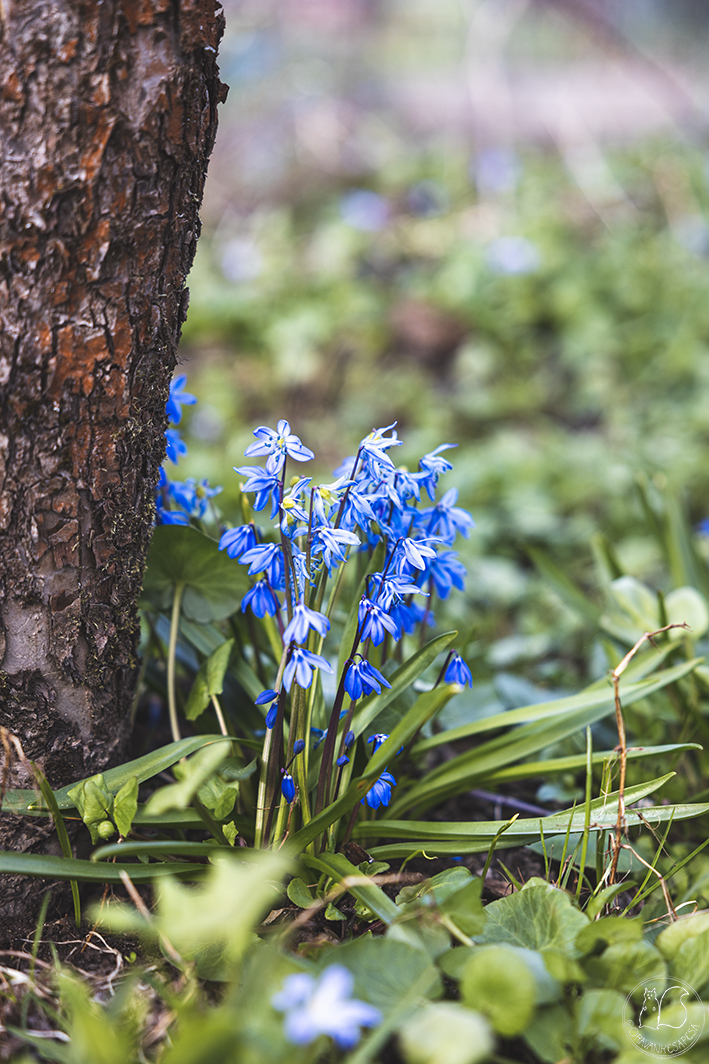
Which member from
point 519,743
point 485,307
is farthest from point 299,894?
point 485,307

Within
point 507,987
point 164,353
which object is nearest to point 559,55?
point 164,353

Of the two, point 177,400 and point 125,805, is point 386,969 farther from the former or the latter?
point 177,400

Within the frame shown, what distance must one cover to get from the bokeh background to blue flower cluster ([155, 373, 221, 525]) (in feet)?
1.54

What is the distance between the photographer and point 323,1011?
2.95ft

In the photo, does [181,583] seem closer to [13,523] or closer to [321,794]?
[13,523]

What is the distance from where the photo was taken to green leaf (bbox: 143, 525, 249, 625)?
5.25ft

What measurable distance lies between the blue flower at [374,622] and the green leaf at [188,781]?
0.36 m

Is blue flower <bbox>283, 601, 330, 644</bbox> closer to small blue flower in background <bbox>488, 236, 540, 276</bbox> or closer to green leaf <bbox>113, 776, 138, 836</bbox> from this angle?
green leaf <bbox>113, 776, 138, 836</bbox>


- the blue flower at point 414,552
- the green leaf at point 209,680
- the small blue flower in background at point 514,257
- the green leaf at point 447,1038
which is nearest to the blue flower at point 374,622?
the blue flower at point 414,552

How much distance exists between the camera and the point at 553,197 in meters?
6.33

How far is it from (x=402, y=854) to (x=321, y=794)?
0.20 m

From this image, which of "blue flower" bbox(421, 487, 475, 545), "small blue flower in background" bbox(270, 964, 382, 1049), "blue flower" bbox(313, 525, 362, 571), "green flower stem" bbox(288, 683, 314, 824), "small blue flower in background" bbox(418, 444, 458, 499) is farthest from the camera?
"blue flower" bbox(421, 487, 475, 545)

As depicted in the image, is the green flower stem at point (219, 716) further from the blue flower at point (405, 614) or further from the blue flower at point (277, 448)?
the blue flower at point (277, 448)

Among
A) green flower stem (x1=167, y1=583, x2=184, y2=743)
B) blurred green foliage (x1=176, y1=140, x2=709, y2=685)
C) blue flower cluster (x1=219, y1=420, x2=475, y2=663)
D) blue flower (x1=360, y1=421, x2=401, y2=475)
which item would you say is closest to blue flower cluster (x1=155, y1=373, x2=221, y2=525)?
green flower stem (x1=167, y1=583, x2=184, y2=743)
